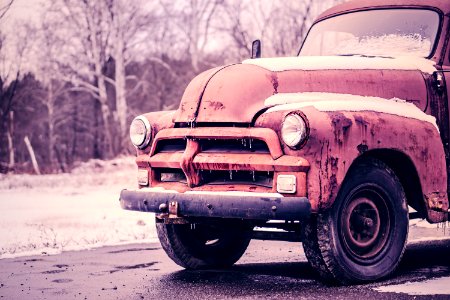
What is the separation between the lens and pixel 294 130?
527 cm

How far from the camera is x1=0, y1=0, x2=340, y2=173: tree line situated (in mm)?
23625

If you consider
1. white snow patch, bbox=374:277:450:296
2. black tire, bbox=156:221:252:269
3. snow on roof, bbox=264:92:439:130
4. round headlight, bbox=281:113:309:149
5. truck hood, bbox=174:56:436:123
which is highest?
truck hood, bbox=174:56:436:123

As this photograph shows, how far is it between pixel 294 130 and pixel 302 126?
3.2 inches

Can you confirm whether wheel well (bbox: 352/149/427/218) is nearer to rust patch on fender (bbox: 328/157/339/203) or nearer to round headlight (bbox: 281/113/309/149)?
rust patch on fender (bbox: 328/157/339/203)

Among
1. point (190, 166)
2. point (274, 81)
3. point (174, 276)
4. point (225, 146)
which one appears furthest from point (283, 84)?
point (174, 276)

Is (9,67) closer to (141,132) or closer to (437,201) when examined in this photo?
(141,132)

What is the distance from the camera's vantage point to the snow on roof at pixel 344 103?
5441 millimetres

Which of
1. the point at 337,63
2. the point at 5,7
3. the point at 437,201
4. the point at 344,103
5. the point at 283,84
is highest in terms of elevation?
the point at 5,7

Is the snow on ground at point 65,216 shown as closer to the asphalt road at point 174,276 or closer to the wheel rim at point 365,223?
the asphalt road at point 174,276

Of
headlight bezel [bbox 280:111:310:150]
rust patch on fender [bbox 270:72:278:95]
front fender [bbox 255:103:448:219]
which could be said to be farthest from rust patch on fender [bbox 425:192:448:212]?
rust patch on fender [bbox 270:72:278:95]

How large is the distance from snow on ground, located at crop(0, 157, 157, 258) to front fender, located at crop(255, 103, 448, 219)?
3.61 meters

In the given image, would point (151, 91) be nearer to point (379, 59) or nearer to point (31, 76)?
point (31, 76)

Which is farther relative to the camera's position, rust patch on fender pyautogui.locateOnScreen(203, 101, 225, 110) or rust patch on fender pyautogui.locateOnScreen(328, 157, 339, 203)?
rust patch on fender pyautogui.locateOnScreen(203, 101, 225, 110)

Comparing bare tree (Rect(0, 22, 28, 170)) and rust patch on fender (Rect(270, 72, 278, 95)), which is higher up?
bare tree (Rect(0, 22, 28, 170))
